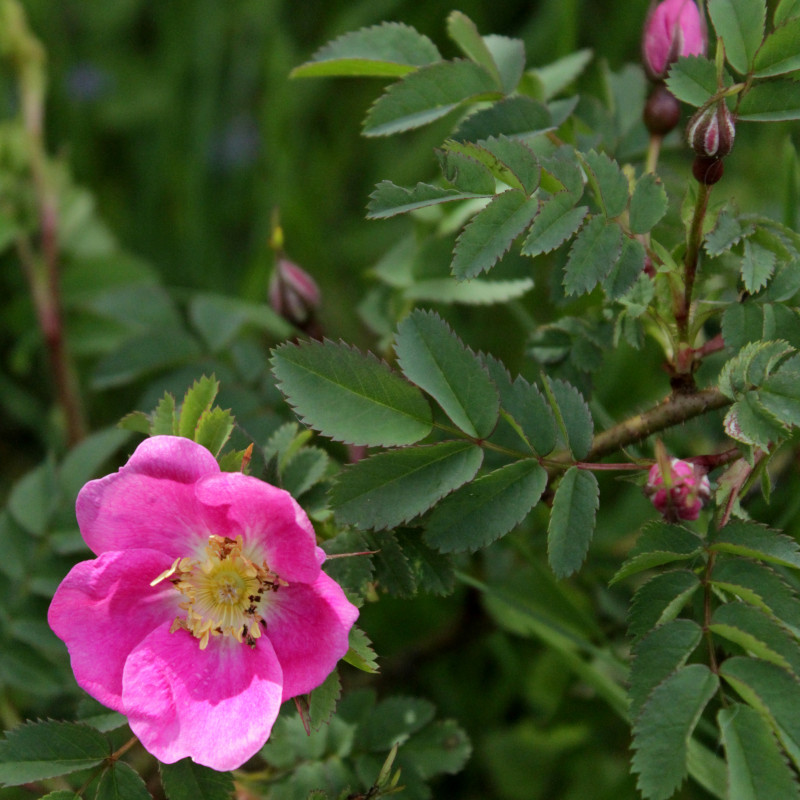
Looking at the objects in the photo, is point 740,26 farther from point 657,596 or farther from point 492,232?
point 657,596

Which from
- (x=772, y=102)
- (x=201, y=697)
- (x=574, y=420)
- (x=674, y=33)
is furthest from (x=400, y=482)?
(x=674, y=33)

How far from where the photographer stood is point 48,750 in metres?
1.02

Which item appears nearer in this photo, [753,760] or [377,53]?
[753,760]

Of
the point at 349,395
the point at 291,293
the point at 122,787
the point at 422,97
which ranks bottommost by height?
the point at 122,787

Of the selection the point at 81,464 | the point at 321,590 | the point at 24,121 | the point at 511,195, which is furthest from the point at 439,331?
the point at 24,121

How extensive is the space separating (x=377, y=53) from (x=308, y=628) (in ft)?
2.62

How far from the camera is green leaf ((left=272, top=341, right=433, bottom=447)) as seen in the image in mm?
1010

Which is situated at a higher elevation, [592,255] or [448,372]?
[592,255]

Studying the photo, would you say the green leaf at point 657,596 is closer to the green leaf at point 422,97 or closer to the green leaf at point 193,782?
the green leaf at point 193,782

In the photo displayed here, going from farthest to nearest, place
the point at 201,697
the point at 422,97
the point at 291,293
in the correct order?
the point at 291,293 < the point at 422,97 < the point at 201,697

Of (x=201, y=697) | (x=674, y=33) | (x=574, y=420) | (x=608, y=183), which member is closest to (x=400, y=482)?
(x=574, y=420)

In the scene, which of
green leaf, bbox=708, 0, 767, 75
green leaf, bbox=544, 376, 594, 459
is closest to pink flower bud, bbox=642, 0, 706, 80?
green leaf, bbox=708, 0, 767, 75

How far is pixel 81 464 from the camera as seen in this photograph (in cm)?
155

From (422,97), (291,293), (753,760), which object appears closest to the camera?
(753,760)
